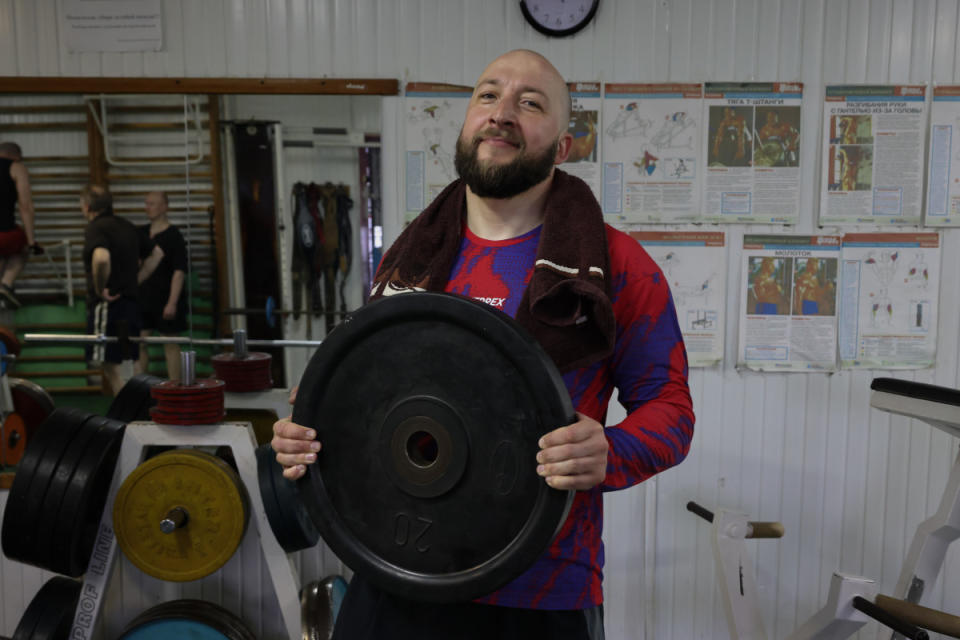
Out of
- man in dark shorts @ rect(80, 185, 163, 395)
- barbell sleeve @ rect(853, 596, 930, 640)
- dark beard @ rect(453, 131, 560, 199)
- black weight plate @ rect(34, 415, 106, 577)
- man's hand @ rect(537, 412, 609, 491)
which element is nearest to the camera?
man's hand @ rect(537, 412, 609, 491)

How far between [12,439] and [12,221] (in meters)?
0.81

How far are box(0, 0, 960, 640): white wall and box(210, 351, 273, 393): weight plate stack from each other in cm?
76

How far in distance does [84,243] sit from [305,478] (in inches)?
78.8

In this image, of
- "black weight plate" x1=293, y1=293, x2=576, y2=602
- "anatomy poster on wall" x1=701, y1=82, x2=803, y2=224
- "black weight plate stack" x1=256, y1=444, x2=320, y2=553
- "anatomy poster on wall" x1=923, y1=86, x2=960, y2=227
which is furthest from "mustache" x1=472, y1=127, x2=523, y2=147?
"anatomy poster on wall" x1=923, y1=86, x2=960, y2=227

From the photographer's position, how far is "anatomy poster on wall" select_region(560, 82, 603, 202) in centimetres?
254

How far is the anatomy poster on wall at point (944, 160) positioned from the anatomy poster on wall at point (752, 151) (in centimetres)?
47

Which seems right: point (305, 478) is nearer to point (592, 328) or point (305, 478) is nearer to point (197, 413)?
point (592, 328)

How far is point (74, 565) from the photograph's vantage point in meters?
2.12

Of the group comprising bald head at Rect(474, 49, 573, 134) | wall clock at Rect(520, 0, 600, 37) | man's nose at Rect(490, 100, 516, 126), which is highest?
wall clock at Rect(520, 0, 600, 37)

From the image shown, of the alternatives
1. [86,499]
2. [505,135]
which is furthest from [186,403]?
[505,135]

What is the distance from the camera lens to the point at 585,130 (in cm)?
254

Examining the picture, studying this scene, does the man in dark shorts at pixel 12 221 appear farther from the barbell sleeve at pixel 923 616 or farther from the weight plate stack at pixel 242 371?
the barbell sleeve at pixel 923 616

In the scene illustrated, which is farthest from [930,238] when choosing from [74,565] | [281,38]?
[74,565]

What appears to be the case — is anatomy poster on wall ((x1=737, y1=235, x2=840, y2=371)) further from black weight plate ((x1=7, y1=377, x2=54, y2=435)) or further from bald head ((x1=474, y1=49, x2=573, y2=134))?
black weight plate ((x1=7, y1=377, x2=54, y2=435))
